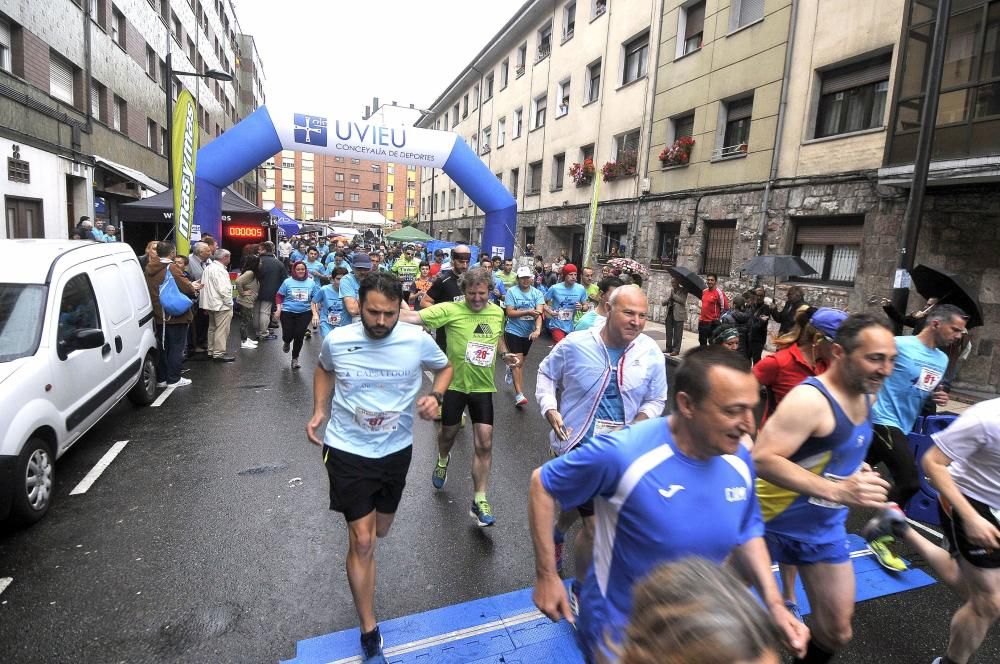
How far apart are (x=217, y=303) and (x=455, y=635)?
7.81 meters

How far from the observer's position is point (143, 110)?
2184 cm

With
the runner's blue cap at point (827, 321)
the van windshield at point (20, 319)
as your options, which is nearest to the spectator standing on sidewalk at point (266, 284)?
the van windshield at point (20, 319)

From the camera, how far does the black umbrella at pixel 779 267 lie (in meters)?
9.82

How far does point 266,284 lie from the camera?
10.6m

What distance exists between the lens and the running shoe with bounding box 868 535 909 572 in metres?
3.65

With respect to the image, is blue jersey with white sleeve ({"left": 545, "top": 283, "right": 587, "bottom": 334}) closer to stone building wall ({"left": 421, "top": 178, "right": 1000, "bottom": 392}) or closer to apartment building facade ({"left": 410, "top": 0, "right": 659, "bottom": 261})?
stone building wall ({"left": 421, "top": 178, "right": 1000, "bottom": 392})

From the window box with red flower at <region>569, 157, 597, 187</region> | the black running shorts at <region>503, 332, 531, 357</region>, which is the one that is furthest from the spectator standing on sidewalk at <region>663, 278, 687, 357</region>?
the window box with red flower at <region>569, 157, 597, 187</region>

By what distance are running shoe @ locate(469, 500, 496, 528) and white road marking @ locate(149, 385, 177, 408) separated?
4837 mm

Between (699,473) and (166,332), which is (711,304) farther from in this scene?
(699,473)

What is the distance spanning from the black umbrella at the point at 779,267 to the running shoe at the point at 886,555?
22.1 ft

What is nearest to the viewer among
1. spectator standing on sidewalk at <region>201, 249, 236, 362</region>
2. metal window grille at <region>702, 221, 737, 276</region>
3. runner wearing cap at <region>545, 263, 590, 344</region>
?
runner wearing cap at <region>545, 263, 590, 344</region>

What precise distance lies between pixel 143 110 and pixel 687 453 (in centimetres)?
2639

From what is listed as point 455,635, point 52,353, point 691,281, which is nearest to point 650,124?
point 691,281

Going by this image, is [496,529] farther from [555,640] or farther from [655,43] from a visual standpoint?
[655,43]
